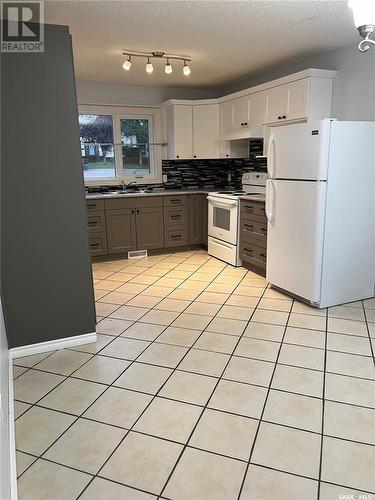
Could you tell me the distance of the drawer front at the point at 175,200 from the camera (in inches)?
201

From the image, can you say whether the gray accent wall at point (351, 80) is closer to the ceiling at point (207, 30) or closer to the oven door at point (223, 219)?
the ceiling at point (207, 30)

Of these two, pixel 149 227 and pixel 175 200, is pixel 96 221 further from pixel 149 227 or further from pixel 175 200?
pixel 175 200

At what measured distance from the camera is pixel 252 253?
4242mm

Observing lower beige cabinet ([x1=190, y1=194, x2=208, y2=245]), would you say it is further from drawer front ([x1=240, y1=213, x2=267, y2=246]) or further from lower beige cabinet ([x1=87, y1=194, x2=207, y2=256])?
drawer front ([x1=240, y1=213, x2=267, y2=246])

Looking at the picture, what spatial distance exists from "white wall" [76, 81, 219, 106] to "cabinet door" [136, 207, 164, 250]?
1623 mm

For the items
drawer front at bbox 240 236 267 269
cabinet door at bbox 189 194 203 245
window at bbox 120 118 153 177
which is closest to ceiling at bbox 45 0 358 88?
window at bbox 120 118 153 177

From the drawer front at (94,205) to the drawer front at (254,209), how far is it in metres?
1.76

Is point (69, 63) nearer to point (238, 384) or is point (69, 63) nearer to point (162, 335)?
point (162, 335)

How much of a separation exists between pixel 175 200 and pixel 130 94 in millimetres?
1669

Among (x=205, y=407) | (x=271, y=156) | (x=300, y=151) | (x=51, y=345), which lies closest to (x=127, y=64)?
(x=271, y=156)

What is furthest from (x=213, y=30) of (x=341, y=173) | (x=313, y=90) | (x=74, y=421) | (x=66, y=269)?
(x=74, y=421)

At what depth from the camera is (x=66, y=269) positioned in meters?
2.62

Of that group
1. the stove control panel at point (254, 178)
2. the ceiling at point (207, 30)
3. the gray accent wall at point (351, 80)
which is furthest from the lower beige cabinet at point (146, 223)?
the gray accent wall at point (351, 80)

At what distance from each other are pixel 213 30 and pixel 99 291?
263 centimetres
